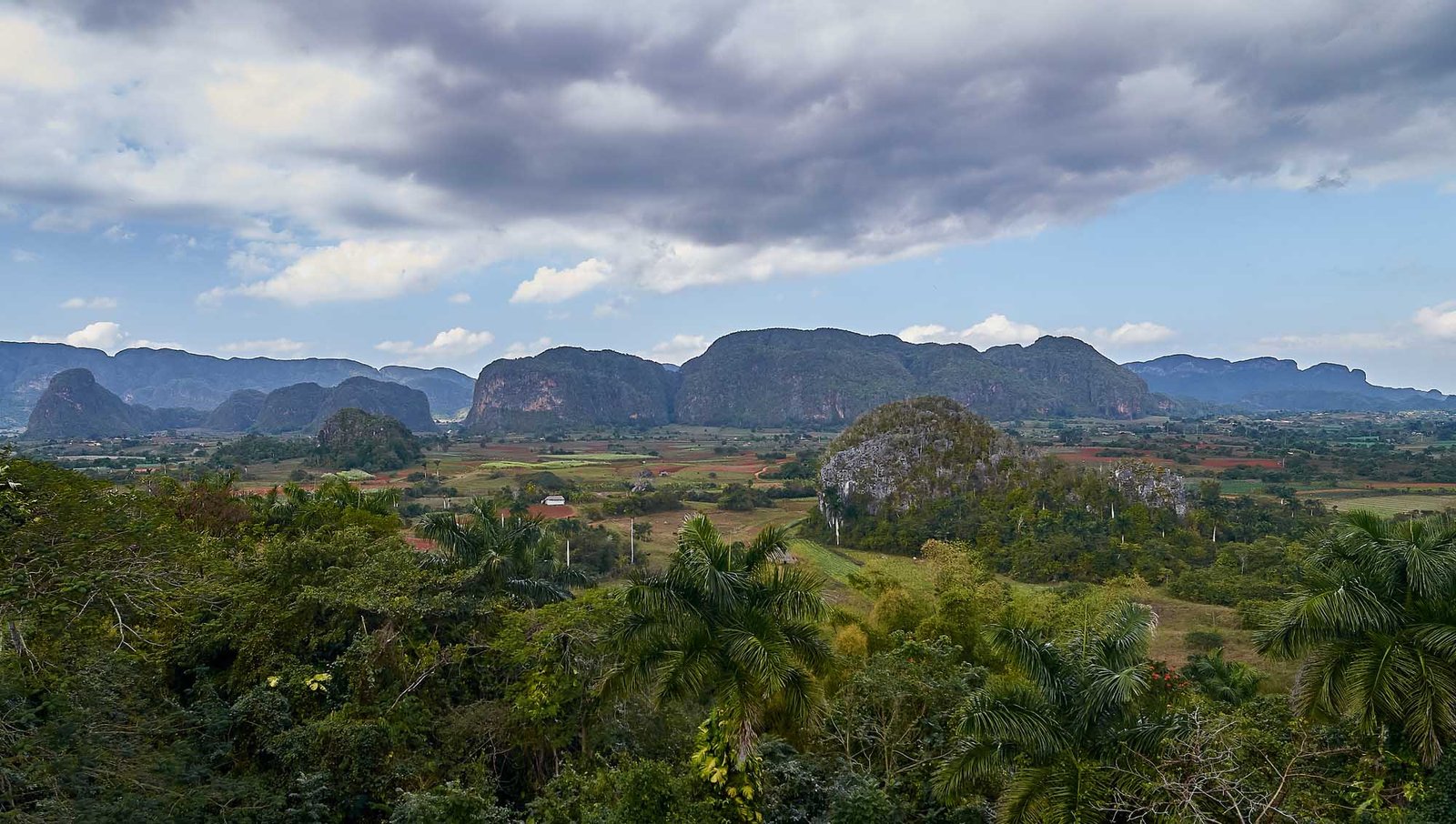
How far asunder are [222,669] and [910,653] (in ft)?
44.2

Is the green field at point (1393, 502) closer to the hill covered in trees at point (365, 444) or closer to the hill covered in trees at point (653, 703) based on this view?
the hill covered in trees at point (653, 703)

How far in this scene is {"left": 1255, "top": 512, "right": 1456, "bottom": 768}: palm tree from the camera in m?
8.34

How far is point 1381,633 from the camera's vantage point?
29.1ft

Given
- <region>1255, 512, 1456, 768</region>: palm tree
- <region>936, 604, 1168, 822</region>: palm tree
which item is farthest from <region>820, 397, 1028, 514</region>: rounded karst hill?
<region>936, 604, 1168, 822</region>: palm tree

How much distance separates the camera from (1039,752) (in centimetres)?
863

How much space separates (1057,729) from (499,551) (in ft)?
42.9

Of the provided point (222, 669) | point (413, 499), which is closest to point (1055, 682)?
point (222, 669)

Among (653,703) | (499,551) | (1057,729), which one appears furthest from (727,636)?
(499,551)

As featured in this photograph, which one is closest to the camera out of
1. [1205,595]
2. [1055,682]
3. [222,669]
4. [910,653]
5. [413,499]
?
[1055,682]

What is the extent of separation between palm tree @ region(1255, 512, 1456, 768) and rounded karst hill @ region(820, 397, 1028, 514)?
4674cm

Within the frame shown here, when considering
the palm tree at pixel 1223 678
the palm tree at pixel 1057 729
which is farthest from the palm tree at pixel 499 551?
the palm tree at pixel 1223 678

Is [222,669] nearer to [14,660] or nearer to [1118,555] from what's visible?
[14,660]

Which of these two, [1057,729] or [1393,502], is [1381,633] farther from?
[1393,502]

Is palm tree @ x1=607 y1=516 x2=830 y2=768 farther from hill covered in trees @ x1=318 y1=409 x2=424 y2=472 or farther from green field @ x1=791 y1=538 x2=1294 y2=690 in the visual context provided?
hill covered in trees @ x1=318 y1=409 x2=424 y2=472
